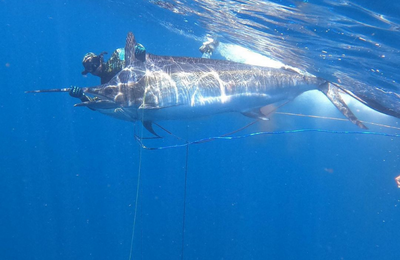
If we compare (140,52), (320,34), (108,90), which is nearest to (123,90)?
(108,90)

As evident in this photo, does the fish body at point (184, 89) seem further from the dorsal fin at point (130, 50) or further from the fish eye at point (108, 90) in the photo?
the dorsal fin at point (130, 50)

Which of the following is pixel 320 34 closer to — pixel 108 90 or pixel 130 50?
pixel 130 50

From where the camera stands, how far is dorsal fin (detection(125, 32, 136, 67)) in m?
4.68

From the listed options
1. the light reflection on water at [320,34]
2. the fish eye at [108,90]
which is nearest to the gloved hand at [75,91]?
the fish eye at [108,90]

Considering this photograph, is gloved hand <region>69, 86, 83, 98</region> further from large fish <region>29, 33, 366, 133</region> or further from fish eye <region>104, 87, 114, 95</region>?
fish eye <region>104, 87, 114, 95</region>

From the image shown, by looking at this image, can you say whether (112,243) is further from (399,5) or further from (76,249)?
(399,5)

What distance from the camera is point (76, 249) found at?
22.1 m

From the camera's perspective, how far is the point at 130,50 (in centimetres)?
471

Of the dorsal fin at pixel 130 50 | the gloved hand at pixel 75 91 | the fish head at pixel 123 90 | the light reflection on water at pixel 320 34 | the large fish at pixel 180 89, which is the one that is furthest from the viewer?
the light reflection on water at pixel 320 34

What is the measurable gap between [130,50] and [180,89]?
3.42 feet

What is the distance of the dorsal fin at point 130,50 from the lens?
4.68 metres

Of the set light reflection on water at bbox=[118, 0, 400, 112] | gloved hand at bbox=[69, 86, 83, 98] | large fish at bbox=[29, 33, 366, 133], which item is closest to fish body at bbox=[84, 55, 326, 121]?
large fish at bbox=[29, 33, 366, 133]

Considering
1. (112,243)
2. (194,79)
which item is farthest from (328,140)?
(194,79)

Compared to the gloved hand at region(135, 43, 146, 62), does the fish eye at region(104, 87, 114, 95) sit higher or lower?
lower
